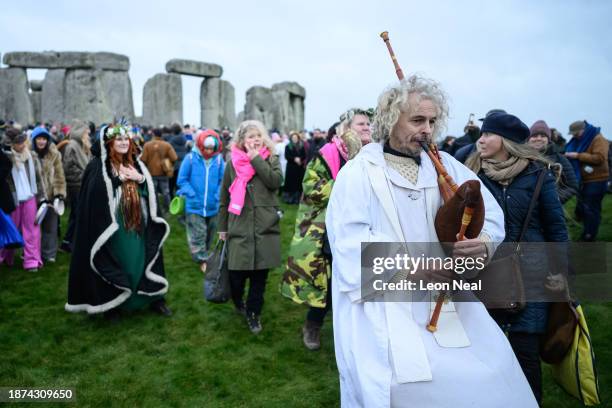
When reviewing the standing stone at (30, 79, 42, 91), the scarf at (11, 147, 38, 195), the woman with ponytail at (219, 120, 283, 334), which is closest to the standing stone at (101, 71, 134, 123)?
the standing stone at (30, 79, 42, 91)

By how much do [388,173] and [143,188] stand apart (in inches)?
131

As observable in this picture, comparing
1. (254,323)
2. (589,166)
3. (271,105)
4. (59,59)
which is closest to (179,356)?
(254,323)

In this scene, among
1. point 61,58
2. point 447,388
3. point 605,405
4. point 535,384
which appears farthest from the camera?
point 61,58

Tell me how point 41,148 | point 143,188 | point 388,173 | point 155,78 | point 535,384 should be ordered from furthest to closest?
point 155,78, point 41,148, point 143,188, point 535,384, point 388,173

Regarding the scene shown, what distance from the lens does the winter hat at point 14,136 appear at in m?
6.33

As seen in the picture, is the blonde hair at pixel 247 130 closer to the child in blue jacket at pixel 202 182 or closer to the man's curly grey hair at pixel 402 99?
the child in blue jacket at pixel 202 182

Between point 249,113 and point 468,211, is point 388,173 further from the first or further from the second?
point 249,113

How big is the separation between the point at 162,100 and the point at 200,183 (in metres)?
16.6

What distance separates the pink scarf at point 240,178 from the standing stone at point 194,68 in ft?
61.4

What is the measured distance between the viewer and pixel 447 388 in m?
1.98

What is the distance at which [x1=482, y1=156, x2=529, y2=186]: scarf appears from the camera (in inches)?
114

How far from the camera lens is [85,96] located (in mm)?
20078

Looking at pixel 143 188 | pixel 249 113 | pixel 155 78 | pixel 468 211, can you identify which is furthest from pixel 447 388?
pixel 249 113

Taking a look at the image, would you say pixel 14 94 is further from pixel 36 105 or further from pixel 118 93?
pixel 36 105
